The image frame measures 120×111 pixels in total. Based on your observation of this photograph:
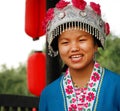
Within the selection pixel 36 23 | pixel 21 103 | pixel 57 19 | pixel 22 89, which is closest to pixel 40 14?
pixel 36 23

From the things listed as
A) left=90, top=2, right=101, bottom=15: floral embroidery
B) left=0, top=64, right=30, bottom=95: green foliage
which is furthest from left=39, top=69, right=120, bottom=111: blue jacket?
left=0, top=64, right=30, bottom=95: green foliage

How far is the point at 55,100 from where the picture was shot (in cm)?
239

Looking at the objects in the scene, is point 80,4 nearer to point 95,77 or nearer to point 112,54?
point 95,77

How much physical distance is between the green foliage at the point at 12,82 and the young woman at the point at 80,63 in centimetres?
2383

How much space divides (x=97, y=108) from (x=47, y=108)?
316mm

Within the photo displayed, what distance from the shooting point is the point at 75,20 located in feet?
7.67

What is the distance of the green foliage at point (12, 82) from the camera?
2655cm

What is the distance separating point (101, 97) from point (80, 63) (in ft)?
0.72

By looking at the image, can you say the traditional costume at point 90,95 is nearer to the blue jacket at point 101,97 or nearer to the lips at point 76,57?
the blue jacket at point 101,97

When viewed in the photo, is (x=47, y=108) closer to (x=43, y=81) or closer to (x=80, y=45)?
(x=80, y=45)

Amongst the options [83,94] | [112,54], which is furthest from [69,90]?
[112,54]

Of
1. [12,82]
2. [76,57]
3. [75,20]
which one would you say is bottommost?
[12,82]

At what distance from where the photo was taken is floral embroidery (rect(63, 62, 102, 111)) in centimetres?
231

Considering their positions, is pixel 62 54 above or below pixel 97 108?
above
